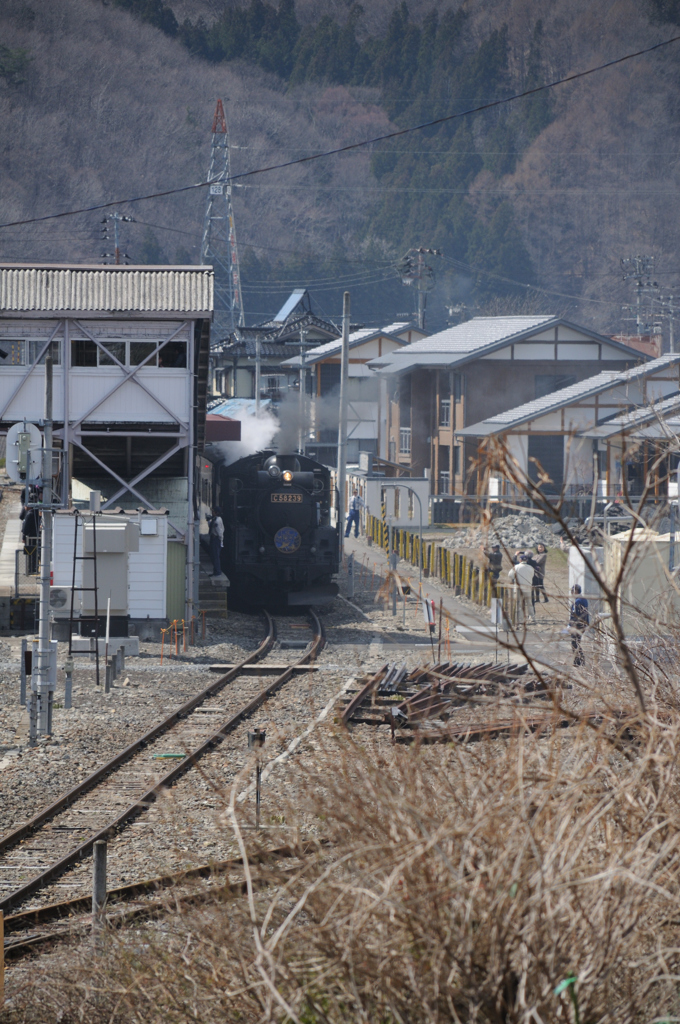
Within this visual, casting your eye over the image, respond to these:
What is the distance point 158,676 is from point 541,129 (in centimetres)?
10284

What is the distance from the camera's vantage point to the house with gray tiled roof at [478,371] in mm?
40531

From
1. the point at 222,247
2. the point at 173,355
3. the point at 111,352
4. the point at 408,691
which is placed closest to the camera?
the point at 408,691

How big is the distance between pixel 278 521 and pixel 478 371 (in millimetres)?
21738

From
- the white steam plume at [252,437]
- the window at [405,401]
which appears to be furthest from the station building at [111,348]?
the window at [405,401]

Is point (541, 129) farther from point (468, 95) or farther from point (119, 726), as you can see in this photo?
point (119, 726)

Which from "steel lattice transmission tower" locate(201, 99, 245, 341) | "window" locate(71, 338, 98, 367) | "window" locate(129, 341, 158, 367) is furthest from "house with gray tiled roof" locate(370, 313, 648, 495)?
"steel lattice transmission tower" locate(201, 99, 245, 341)

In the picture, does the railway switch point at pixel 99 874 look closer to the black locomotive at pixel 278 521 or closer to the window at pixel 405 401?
the black locomotive at pixel 278 521

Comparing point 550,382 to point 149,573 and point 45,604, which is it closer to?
point 149,573

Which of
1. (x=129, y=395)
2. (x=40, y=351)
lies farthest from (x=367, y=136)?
(x=129, y=395)

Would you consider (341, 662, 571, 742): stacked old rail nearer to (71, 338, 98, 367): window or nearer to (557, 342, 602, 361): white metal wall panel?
(71, 338, 98, 367): window

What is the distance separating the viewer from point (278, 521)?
21547 millimetres

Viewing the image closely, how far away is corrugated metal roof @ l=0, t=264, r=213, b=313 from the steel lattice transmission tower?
39640 mm

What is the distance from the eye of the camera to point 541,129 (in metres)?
109

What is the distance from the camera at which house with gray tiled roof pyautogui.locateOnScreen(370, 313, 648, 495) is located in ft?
133
